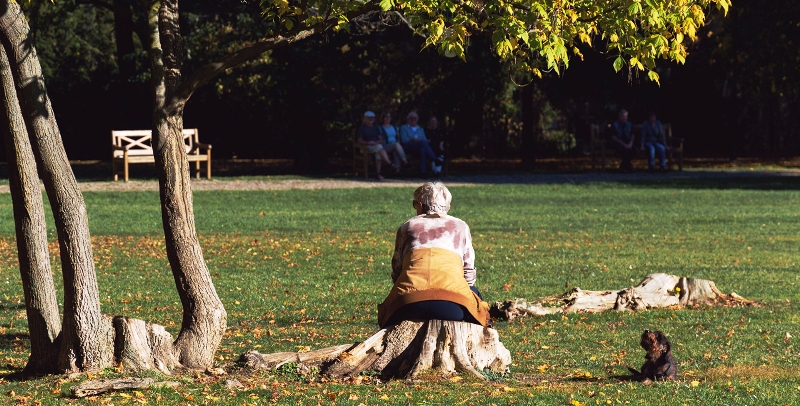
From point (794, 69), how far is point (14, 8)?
2806 centimetres

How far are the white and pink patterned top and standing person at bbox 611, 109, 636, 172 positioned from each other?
2377 cm

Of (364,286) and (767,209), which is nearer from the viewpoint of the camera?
(364,286)

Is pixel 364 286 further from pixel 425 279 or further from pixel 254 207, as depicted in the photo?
pixel 254 207

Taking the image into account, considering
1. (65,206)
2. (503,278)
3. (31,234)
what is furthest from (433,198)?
(503,278)

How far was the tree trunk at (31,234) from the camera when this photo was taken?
7012 millimetres

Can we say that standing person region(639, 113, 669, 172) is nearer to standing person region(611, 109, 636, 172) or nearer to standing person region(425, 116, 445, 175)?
standing person region(611, 109, 636, 172)

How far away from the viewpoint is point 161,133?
716 cm

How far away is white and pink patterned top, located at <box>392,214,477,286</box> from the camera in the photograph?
709 centimetres

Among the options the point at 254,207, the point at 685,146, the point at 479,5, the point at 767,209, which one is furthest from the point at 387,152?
the point at 479,5

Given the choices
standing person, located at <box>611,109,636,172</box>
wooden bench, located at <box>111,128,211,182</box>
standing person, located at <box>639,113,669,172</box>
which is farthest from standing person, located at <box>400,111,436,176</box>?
standing person, located at <box>639,113,669,172</box>

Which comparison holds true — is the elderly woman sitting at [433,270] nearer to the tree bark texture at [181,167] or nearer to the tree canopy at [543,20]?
the tree canopy at [543,20]

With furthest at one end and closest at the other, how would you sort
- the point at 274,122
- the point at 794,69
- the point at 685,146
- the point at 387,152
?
1. the point at 685,146
2. the point at 274,122
3. the point at 794,69
4. the point at 387,152

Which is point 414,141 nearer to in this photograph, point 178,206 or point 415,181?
point 415,181

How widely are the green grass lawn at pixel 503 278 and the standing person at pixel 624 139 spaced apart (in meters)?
5.91
